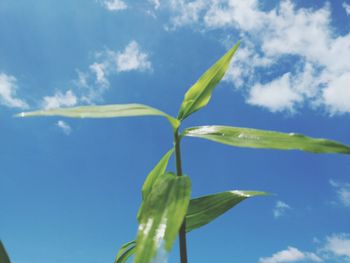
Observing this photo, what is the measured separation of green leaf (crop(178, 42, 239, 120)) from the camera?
88 centimetres

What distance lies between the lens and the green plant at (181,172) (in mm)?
576

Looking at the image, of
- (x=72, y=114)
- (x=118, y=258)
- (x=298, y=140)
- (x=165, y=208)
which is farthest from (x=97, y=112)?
(x=118, y=258)

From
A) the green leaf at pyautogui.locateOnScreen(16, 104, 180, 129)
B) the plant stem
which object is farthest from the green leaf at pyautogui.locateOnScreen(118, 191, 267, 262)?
the green leaf at pyautogui.locateOnScreen(16, 104, 180, 129)

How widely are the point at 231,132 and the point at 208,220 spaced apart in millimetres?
208

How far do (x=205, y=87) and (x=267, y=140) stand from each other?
0.25 m

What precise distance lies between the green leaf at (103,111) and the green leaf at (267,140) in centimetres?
10

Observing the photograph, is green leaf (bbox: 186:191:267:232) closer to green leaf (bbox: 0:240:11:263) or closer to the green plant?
the green plant

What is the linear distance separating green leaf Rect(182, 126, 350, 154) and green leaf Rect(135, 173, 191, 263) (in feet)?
0.31

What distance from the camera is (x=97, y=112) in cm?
65

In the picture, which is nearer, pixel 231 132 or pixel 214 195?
pixel 231 132

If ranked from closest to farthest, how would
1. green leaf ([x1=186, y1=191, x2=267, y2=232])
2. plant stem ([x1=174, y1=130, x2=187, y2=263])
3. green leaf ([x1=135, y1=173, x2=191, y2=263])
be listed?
green leaf ([x1=135, y1=173, x2=191, y2=263]) < plant stem ([x1=174, y1=130, x2=187, y2=263]) < green leaf ([x1=186, y1=191, x2=267, y2=232])

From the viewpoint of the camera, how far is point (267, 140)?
689 millimetres

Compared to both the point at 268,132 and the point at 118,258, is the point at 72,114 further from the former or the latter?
the point at 118,258

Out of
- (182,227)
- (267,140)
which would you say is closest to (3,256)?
(182,227)
